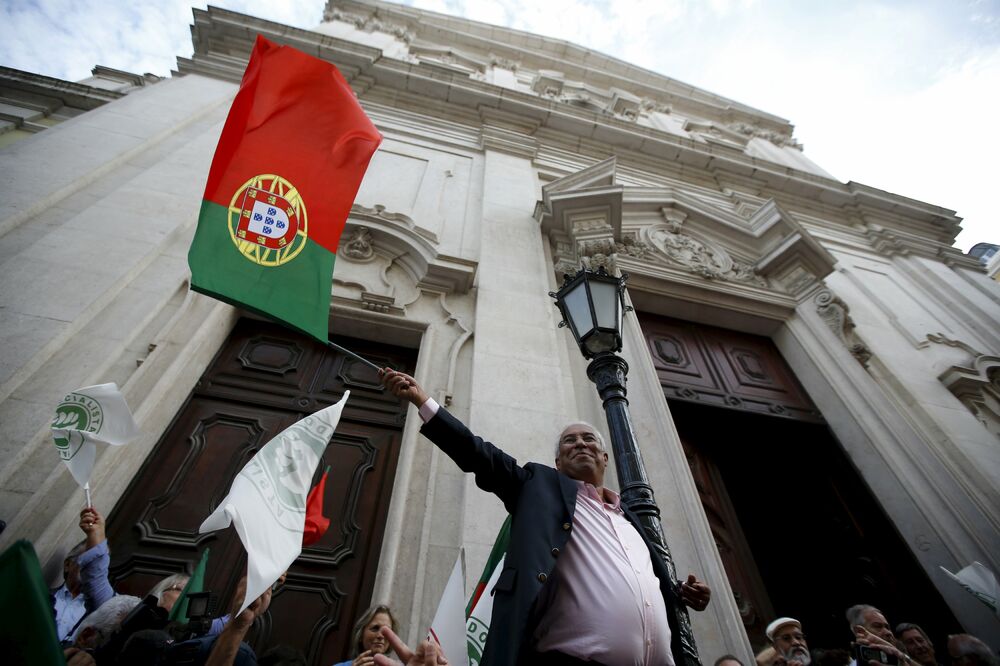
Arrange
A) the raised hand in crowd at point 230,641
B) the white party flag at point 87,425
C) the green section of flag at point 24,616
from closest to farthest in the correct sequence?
the green section of flag at point 24,616 → the raised hand in crowd at point 230,641 → the white party flag at point 87,425

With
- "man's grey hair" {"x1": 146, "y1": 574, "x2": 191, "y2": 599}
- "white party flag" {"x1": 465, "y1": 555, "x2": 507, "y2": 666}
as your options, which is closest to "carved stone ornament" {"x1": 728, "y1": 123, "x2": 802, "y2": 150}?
"white party flag" {"x1": 465, "y1": 555, "x2": 507, "y2": 666}

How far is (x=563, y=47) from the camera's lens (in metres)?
16.2

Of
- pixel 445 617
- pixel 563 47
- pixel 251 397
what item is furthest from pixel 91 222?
pixel 563 47

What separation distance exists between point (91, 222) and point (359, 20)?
1054cm

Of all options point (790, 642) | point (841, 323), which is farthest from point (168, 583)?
point (841, 323)

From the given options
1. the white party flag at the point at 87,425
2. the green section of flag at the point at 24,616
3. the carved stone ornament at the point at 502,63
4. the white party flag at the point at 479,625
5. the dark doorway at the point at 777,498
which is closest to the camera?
the green section of flag at the point at 24,616

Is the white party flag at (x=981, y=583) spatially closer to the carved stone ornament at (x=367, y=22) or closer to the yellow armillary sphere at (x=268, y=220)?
the yellow armillary sphere at (x=268, y=220)

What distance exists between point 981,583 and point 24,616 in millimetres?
6112

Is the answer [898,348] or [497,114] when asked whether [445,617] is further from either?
[497,114]

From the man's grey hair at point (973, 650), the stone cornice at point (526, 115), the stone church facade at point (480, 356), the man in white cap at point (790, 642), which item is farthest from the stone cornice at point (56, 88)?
the man's grey hair at point (973, 650)

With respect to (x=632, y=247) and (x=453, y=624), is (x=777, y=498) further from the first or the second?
(x=453, y=624)

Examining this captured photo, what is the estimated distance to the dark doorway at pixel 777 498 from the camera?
475 centimetres

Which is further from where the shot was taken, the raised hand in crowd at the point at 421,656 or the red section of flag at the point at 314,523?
the red section of flag at the point at 314,523

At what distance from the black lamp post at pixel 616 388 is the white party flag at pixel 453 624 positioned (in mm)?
874
